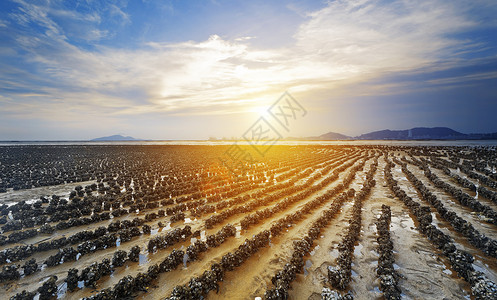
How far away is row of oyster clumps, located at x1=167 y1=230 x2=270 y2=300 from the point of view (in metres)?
7.05

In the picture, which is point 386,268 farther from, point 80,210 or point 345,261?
point 80,210

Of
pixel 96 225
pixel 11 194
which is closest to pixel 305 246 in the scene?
pixel 96 225

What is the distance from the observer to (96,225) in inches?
534

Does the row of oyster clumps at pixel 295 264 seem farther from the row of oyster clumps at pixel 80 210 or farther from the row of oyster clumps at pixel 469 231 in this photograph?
the row of oyster clumps at pixel 80 210

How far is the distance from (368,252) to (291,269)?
4.70 metres

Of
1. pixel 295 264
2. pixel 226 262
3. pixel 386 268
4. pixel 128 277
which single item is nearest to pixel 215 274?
pixel 226 262

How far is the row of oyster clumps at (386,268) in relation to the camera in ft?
24.0

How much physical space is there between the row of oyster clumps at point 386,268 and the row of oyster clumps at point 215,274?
5.18 meters

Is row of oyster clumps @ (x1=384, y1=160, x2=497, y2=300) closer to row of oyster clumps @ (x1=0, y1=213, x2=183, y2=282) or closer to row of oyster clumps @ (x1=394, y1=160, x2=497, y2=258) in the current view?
row of oyster clumps @ (x1=394, y1=160, x2=497, y2=258)

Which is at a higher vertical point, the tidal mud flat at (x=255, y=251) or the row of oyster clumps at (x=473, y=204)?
the row of oyster clumps at (x=473, y=204)

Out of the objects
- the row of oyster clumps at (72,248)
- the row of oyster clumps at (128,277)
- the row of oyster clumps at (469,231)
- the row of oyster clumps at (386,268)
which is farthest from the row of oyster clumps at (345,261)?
the row of oyster clumps at (72,248)

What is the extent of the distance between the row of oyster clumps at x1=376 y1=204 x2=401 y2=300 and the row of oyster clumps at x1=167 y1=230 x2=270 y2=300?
5177 millimetres

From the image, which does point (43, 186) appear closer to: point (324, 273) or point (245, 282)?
point (245, 282)

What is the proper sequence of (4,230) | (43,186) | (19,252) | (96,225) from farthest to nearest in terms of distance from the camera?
(43,186), (96,225), (4,230), (19,252)
